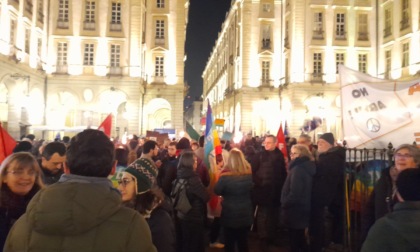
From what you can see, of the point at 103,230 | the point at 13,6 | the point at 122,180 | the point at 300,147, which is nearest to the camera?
the point at 103,230

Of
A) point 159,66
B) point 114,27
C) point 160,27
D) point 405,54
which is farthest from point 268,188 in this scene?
point 160,27

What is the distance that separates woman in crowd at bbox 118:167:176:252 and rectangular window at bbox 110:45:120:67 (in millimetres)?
36043

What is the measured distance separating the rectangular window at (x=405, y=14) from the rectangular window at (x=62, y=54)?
30.0 m

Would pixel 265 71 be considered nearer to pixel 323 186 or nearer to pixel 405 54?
pixel 405 54

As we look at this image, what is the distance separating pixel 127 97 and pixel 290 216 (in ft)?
108

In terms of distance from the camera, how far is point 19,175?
13.7 ft

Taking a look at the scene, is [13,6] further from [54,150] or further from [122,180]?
[122,180]

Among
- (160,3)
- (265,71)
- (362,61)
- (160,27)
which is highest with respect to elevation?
(160,3)

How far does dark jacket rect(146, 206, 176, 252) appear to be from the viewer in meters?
3.99

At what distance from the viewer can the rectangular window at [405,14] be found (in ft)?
118

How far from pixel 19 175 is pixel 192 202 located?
2.93m

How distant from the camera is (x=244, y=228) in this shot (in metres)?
6.95

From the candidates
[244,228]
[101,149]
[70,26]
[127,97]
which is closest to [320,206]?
[244,228]

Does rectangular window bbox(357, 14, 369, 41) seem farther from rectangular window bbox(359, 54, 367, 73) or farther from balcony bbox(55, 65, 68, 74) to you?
balcony bbox(55, 65, 68, 74)
